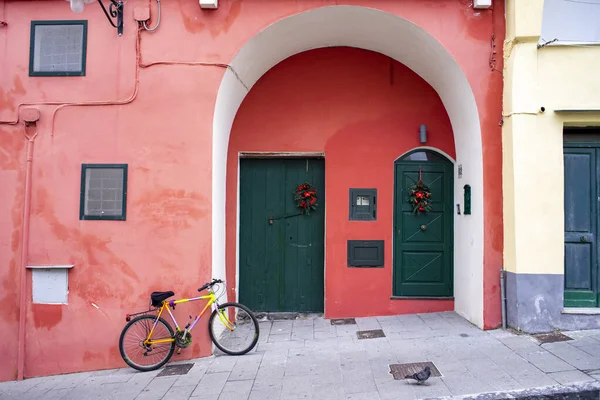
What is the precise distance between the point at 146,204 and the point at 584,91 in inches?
229

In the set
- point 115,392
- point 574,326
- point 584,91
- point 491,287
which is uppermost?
point 584,91

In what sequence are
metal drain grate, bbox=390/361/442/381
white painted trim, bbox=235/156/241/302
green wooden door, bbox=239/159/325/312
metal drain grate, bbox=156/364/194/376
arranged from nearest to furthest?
metal drain grate, bbox=390/361/442/381 < metal drain grate, bbox=156/364/194/376 < white painted trim, bbox=235/156/241/302 < green wooden door, bbox=239/159/325/312

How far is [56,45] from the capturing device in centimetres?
525

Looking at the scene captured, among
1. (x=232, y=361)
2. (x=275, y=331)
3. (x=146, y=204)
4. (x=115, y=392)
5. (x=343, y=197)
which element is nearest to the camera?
(x=115, y=392)

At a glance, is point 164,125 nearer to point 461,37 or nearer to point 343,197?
point 343,197

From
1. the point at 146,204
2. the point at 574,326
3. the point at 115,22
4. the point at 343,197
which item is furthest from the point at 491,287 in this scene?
the point at 115,22

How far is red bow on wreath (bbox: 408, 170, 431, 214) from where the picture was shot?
20.1 feet

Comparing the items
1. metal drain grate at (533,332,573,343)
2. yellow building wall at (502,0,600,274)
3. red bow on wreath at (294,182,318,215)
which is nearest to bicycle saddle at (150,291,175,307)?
red bow on wreath at (294,182,318,215)

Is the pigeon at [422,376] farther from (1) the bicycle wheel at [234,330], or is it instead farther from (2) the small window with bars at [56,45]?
(2) the small window with bars at [56,45]

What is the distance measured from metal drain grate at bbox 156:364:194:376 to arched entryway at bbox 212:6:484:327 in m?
1.19

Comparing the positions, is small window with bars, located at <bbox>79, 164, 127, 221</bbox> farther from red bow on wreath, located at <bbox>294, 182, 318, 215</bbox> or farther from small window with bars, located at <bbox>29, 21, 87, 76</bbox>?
red bow on wreath, located at <bbox>294, 182, 318, 215</bbox>

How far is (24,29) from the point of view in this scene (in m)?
5.23

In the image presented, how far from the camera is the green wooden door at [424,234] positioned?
620cm

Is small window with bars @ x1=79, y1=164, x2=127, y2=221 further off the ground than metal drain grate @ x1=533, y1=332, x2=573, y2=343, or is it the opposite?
small window with bars @ x1=79, y1=164, x2=127, y2=221
